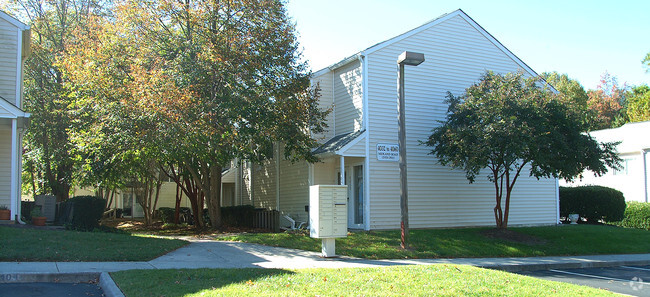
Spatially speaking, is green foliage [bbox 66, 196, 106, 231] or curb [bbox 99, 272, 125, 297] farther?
green foliage [bbox 66, 196, 106, 231]

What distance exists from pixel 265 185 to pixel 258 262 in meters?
11.6

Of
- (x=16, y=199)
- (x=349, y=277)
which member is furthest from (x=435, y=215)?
(x=16, y=199)

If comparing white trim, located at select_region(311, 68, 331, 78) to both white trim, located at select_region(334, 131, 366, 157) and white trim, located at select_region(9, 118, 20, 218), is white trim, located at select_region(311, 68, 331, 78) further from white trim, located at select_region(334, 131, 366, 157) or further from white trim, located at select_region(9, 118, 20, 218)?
white trim, located at select_region(9, 118, 20, 218)

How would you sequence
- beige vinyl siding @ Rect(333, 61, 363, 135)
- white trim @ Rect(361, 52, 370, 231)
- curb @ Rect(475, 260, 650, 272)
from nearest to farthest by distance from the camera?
curb @ Rect(475, 260, 650, 272), white trim @ Rect(361, 52, 370, 231), beige vinyl siding @ Rect(333, 61, 363, 135)

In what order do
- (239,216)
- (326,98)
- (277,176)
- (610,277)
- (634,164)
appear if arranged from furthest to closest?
(634,164) < (239,216) < (277,176) < (326,98) < (610,277)

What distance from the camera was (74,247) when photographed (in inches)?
443

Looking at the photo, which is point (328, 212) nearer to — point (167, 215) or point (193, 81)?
point (193, 81)

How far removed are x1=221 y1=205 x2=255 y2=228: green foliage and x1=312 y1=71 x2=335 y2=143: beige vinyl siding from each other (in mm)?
4623

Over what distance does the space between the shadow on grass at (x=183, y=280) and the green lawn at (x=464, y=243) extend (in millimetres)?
4142

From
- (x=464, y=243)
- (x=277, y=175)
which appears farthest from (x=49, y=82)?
(x=464, y=243)

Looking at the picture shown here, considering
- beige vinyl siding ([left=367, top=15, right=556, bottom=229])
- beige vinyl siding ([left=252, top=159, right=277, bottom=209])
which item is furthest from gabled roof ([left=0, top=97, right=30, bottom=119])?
beige vinyl siding ([left=367, top=15, right=556, bottom=229])

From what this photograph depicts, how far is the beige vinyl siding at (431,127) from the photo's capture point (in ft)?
57.5

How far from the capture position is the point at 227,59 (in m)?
15.6

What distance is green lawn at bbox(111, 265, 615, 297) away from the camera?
24.8ft
